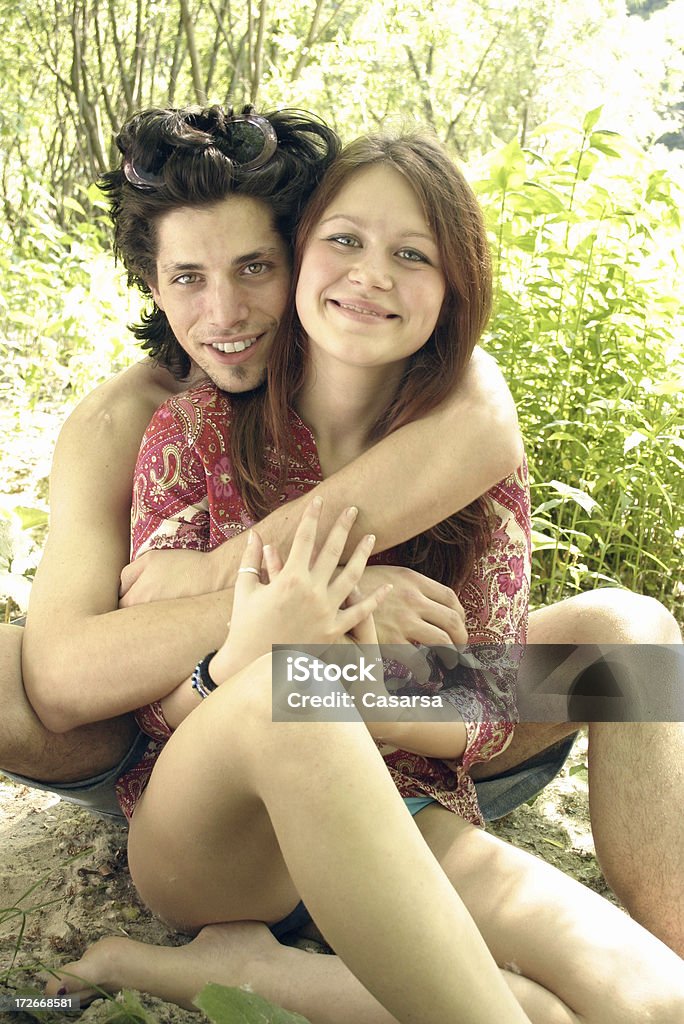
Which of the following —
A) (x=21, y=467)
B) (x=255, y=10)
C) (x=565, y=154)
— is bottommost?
(x=21, y=467)

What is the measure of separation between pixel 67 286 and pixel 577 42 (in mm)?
11002

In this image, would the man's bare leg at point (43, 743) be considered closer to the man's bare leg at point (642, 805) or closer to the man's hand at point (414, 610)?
the man's hand at point (414, 610)

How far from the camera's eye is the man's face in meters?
1.85

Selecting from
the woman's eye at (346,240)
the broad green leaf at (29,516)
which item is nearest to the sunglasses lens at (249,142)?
the woman's eye at (346,240)

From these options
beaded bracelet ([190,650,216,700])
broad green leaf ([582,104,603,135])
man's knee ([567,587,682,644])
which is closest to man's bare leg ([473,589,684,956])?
man's knee ([567,587,682,644])

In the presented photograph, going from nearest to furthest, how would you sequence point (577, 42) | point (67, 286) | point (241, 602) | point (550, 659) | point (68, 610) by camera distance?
point (241, 602) < point (68, 610) < point (550, 659) < point (67, 286) < point (577, 42)

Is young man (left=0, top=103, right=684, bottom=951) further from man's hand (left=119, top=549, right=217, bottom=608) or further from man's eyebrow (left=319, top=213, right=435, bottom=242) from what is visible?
man's eyebrow (left=319, top=213, right=435, bottom=242)

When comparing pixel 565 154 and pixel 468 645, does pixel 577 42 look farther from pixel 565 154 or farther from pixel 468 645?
pixel 468 645

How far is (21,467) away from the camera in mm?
3699

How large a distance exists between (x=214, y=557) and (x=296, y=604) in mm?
328

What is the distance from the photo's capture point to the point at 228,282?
72.9 inches

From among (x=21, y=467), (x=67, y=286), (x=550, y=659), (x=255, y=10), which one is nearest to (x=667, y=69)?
(x=255, y=10)

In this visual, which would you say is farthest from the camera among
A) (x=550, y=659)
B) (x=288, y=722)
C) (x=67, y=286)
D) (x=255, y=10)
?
(x=255, y=10)

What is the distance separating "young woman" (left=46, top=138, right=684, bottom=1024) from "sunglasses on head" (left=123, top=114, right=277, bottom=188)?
139 mm
